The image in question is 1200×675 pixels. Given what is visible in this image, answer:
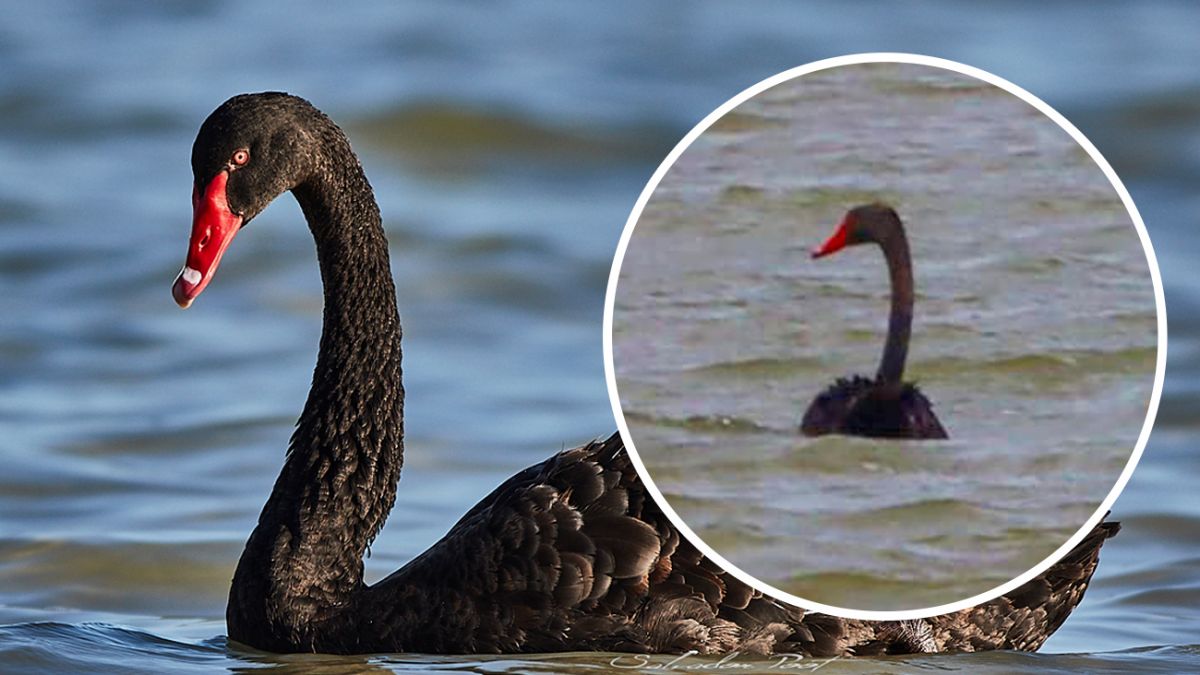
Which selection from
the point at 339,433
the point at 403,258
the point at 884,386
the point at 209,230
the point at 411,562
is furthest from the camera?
the point at 403,258

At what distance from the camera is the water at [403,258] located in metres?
6.42

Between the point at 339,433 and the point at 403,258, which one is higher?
the point at 403,258

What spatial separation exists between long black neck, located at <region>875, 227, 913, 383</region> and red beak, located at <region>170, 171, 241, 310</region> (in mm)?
1963

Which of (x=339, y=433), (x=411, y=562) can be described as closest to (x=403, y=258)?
(x=339, y=433)

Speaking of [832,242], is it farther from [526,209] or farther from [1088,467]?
[526,209]

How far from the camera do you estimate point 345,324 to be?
5.41 m

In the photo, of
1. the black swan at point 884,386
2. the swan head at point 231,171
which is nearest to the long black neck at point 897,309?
the black swan at point 884,386

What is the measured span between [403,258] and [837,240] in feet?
22.4

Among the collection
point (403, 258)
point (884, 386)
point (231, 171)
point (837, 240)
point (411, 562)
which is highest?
point (403, 258)

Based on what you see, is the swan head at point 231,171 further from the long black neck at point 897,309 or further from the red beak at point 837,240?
the long black neck at point 897,309

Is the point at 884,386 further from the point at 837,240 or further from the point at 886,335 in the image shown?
the point at 837,240

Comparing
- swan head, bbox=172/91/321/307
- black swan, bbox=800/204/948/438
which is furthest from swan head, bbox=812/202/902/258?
swan head, bbox=172/91/321/307

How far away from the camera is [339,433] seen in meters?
5.40

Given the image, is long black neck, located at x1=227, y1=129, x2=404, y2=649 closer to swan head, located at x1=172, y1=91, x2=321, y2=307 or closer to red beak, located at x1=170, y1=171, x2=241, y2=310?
swan head, located at x1=172, y1=91, x2=321, y2=307
